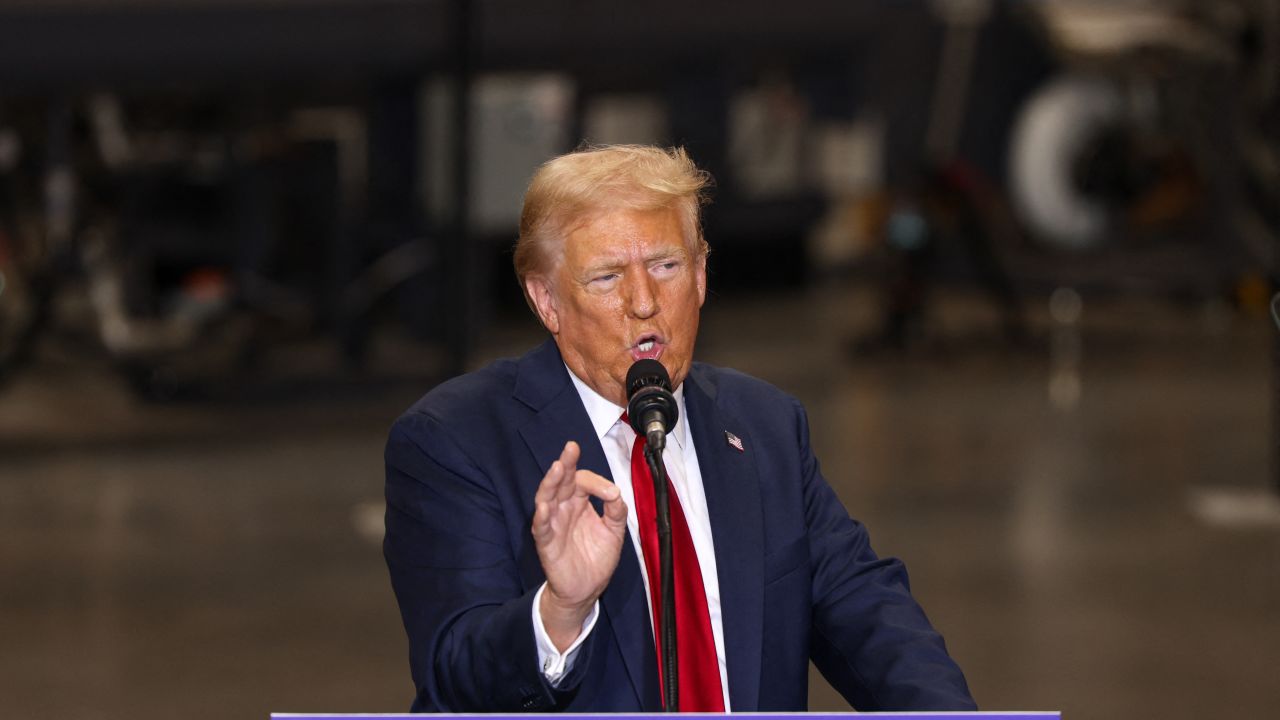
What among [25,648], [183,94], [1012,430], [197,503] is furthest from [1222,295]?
[25,648]

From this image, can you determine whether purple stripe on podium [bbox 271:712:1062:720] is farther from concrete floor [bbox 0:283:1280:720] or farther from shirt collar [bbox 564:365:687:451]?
concrete floor [bbox 0:283:1280:720]

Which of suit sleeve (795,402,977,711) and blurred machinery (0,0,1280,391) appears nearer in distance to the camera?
suit sleeve (795,402,977,711)

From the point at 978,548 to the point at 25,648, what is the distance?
2.72 m

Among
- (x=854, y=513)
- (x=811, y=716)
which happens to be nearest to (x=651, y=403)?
(x=811, y=716)

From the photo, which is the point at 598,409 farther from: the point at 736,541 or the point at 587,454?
the point at 736,541

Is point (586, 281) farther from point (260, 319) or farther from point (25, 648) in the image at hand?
point (260, 319)

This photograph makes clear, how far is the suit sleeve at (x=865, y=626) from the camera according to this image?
1871mm

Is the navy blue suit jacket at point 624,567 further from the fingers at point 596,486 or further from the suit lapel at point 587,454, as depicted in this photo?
the fingers at point 596,486

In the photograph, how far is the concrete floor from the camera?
4355 mm

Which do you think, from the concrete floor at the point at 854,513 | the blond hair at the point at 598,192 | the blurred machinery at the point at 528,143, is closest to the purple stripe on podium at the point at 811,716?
the blond hair at the point at 598,192

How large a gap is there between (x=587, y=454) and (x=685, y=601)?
0.19 m

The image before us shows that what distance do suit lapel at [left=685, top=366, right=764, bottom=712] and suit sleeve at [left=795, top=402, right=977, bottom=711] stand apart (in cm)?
11

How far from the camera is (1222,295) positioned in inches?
414

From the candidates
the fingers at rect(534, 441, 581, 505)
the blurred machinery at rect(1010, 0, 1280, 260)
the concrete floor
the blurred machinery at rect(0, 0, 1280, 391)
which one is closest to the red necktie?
the fingers at rect(534, 441, 581, 505)
